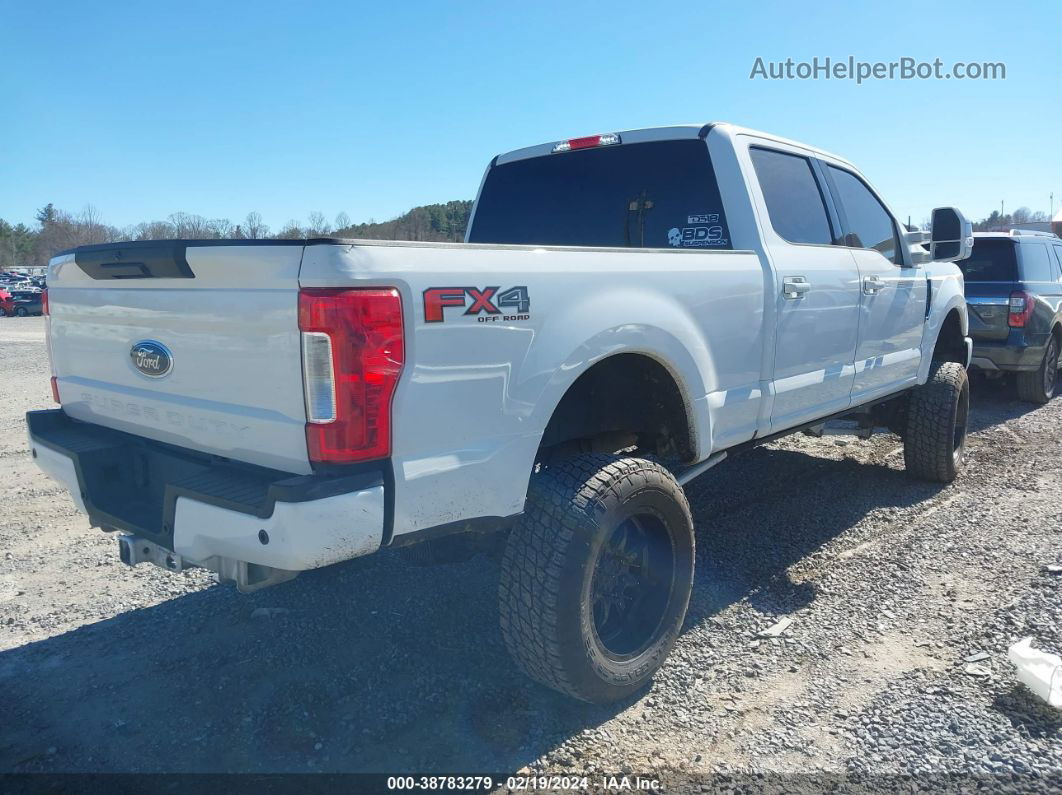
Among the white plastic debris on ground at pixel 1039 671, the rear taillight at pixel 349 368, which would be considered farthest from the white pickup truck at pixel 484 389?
the white plastic debris on ground at pixel 1039 671

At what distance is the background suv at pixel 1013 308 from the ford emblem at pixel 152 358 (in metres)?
8.46

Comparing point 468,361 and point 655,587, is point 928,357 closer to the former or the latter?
point 655,587

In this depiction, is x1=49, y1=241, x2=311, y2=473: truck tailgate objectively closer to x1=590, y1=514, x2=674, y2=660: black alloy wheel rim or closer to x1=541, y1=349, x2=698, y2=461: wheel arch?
x1=541, y1=349, x2=698, y2=461: wheel arch

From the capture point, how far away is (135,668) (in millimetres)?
3102

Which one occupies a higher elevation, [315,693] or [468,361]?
[468,361]

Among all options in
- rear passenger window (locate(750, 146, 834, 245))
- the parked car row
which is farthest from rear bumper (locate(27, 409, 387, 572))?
the parked car row

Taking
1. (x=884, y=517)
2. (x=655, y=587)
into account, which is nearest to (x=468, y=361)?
(x=655, y=587)

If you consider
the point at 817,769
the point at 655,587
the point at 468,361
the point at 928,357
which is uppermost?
the point at 468,361

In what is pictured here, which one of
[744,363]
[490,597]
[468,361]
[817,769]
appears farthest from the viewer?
[490,597]

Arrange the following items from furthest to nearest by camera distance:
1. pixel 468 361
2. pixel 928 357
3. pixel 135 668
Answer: pixel 928 357 → pixel 135 668 → pixel 468 361

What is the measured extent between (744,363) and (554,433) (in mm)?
979

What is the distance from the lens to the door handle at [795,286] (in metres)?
3.62

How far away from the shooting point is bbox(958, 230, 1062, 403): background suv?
835 cm

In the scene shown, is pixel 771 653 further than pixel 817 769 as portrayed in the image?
Yes
